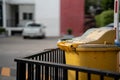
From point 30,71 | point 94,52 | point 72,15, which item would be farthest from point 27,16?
point 30,71

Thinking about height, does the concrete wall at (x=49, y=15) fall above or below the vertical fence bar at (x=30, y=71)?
above

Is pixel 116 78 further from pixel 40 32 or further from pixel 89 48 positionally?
pixel 40 32

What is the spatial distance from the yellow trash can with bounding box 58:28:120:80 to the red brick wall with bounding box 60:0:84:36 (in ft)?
108

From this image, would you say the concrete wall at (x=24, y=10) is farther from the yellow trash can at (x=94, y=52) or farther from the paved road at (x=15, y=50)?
the yellow trash can at (x=94, y=52)

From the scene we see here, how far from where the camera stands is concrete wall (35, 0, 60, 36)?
3847cm

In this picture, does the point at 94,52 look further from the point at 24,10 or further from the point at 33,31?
the point at 24,10

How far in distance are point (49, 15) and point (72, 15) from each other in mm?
2571

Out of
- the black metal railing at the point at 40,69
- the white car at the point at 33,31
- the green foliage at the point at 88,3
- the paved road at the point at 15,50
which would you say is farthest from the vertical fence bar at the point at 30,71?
the green foliage at the point at 88,3

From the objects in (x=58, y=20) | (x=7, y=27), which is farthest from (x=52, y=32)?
(x=7, y=27)

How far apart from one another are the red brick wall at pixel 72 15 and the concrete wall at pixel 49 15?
0.55 m

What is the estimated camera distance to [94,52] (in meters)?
5.13

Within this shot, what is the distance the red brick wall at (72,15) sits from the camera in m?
38.2

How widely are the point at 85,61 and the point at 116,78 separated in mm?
1423

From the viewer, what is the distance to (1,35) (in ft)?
116
